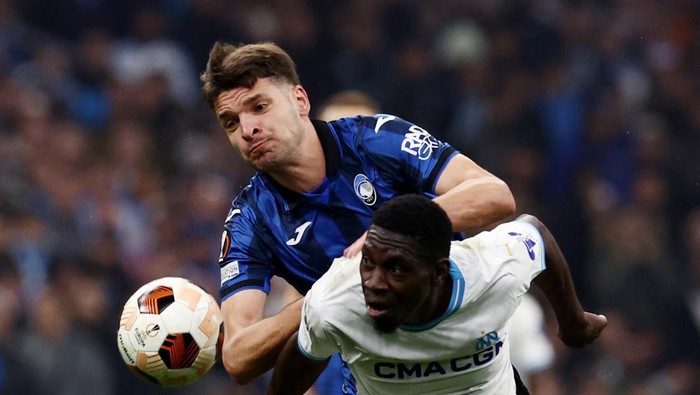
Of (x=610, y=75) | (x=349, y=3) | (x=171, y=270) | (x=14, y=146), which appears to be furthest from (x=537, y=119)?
(x=14, y=146)

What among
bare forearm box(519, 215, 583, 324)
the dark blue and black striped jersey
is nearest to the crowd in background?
the dark blue and black striped jersey

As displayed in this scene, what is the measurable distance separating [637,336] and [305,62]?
3228 mm

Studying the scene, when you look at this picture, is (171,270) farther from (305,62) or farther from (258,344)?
(258,344)

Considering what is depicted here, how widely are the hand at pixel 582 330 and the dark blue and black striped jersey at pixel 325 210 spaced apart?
25.4 inches

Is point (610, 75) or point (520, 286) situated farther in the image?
point (610, 75)

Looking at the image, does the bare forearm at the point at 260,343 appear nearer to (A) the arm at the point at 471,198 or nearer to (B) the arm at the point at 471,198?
(A) the arm at the point at 471,198

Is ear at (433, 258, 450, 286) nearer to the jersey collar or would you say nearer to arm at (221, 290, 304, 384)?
the jersey collar

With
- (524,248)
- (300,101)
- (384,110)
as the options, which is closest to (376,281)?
(524,248)

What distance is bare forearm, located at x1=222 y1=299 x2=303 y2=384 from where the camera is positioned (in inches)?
145

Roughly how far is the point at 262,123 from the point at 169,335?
793 mm

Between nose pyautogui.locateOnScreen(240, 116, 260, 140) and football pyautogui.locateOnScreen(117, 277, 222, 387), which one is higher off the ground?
nose pyautogui.locateOnScreen(240, 116, 260, 140)

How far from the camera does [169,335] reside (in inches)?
164

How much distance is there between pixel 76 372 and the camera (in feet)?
25.5

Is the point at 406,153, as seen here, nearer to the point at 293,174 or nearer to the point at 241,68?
the point at 293,174
